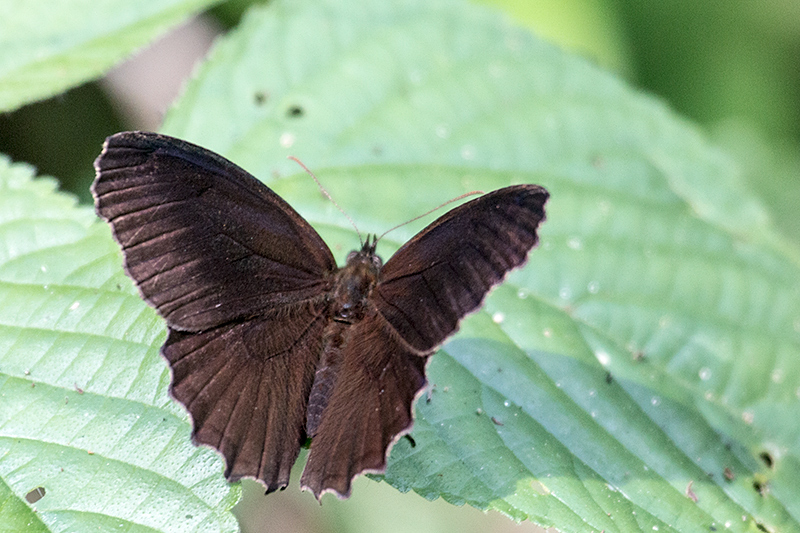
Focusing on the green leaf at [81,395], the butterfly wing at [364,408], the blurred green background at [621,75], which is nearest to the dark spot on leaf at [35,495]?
the green leaf at [81,395]

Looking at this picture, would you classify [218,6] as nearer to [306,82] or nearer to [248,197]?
[306,82]

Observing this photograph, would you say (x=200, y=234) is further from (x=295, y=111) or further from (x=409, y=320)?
(x=295, y=111)

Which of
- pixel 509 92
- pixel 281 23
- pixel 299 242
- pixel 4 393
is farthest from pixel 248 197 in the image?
pixel 509 92

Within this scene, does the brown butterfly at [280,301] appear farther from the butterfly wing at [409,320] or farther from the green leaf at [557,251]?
the green leaf at [557,251]

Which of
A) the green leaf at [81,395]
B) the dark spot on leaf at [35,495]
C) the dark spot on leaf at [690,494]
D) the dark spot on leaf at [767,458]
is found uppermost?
the dark spot on leaf at [767,458]

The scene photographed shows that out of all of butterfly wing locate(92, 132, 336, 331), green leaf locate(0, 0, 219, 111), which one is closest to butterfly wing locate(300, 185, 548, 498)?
butterfly wing locate(92, 132, 336, 331)
